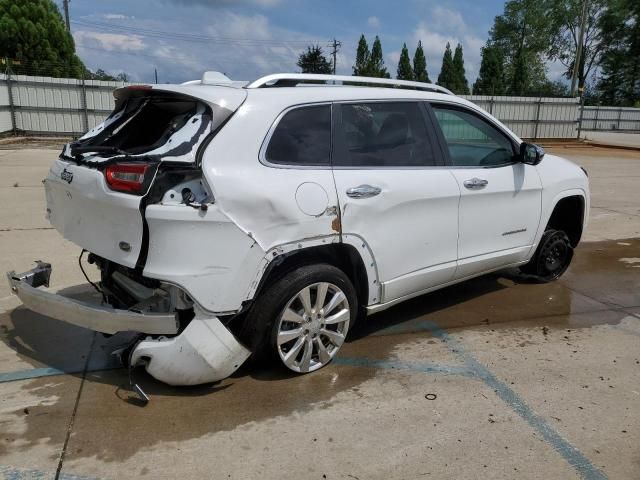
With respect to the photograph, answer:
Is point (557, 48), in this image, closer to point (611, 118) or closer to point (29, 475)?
point (611, 118)

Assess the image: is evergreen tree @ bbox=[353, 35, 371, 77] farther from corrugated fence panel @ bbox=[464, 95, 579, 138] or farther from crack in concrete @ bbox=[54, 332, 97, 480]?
crack in concrete @ bbox=[54, 332, 97, 480]

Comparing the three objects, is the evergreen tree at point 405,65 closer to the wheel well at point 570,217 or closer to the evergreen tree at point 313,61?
the evergreen tree at point 313,61

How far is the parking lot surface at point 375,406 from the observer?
2758 mm

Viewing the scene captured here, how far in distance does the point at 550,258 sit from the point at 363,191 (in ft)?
9.77

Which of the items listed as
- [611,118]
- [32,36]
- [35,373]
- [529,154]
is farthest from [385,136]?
[611,118]

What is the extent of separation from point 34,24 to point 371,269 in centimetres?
2991

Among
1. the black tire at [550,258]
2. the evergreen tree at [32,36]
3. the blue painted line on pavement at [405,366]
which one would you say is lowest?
the blue painted line on pavement at [405,366]

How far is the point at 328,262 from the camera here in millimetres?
3633

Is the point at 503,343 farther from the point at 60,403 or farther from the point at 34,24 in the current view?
the point at 34,24

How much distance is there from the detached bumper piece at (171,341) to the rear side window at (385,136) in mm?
1329

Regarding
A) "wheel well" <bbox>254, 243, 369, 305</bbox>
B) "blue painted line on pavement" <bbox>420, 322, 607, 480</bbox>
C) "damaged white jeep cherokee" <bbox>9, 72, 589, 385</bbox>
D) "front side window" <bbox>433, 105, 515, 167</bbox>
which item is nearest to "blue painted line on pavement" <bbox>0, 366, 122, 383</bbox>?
"damaged white jeep cherokee" <bbox>9, 72, 589, 385</bbox>

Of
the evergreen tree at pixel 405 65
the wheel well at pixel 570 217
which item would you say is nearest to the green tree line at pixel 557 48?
the evergreen tree at pixel 405 65

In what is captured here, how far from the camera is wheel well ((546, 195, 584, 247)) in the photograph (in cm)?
558

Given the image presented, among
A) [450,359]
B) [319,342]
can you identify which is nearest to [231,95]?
[319,342]
